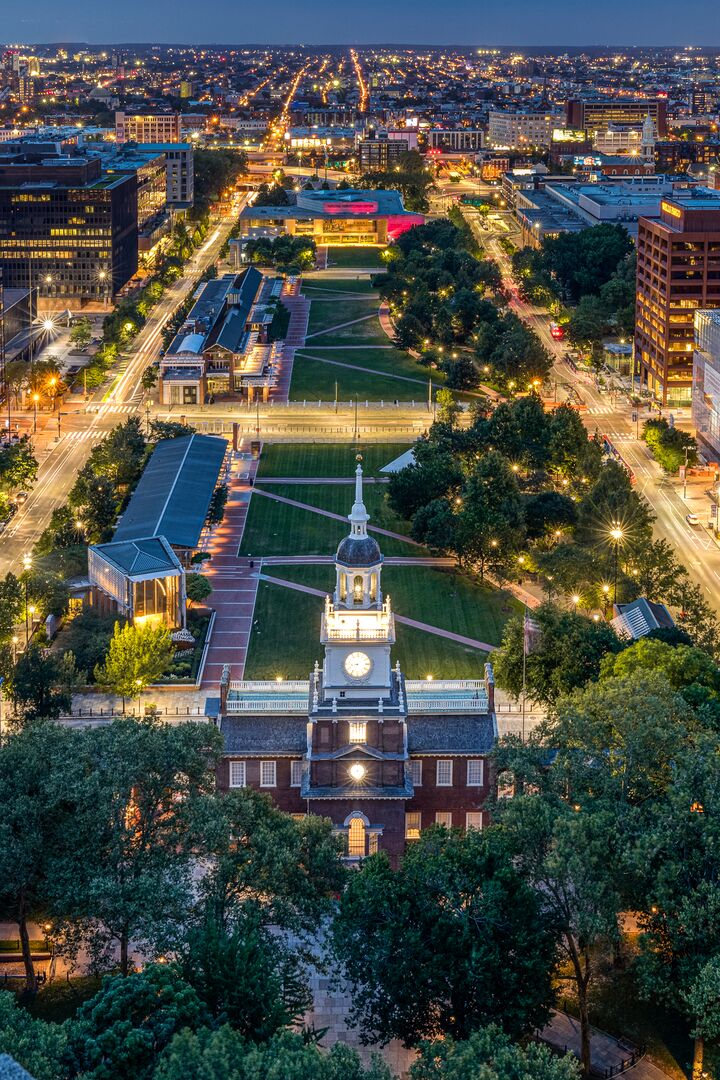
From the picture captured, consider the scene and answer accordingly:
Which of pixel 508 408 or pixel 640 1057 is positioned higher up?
pixel 508 408

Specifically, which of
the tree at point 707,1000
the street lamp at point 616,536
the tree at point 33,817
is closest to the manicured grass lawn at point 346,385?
the street lamp at point 616,536

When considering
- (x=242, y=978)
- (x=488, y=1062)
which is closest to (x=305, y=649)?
(x=242, y=978)

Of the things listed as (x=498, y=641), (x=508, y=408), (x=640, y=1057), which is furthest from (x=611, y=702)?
(x=508, y=408)

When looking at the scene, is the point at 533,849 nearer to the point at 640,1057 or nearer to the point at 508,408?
the point at 640,1057

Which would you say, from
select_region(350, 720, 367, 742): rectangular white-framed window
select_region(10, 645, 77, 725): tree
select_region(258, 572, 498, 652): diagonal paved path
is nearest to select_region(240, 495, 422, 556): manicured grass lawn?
select_region(258, 572, 498, 652): diagonal paved path

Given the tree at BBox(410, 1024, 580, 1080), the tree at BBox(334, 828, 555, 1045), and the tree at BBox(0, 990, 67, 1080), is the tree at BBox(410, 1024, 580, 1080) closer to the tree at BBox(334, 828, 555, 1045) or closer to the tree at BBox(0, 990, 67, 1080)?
the tree at BBox(334, 828, 555, 1045)

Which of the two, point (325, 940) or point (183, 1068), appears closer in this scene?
point (183, 1068)

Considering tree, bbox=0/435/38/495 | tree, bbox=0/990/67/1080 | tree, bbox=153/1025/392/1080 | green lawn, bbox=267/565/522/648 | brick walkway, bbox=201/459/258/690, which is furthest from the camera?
tree, bbox=0/435/38/495
